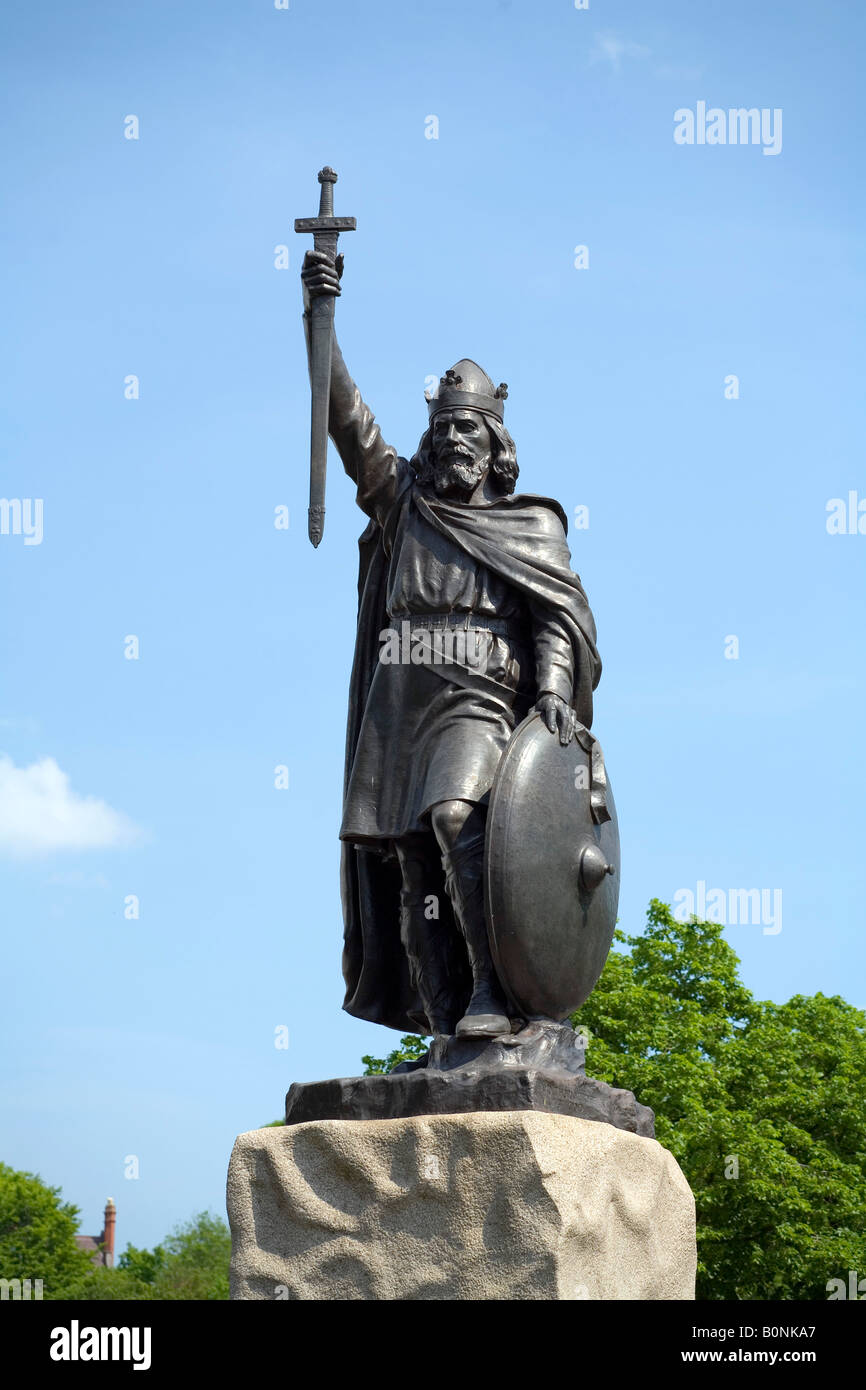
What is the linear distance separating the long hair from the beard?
0.37 ft

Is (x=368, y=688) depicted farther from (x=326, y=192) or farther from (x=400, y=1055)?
(x=400, y=1055)

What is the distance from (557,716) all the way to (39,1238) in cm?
4252

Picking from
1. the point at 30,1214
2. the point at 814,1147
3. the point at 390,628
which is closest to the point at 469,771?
the point at 390,628

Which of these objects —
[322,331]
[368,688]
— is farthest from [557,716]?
[322,331]

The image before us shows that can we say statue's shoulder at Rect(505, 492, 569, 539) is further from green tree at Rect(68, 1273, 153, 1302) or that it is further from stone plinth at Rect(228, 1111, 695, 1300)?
green tree at Rect(68, 1273, 153, 1302)

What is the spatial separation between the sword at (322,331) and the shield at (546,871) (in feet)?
5.49

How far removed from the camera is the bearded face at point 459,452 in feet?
27.9

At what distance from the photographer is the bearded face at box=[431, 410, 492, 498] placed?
27.9ft

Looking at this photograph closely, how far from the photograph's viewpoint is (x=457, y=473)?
8.50 metres

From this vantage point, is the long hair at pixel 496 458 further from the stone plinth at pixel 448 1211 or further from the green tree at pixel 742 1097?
the green tree at pixel 742 1097

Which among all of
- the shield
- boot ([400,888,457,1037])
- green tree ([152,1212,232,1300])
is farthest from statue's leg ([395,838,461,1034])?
green tree ([152,1212,232,1300])
